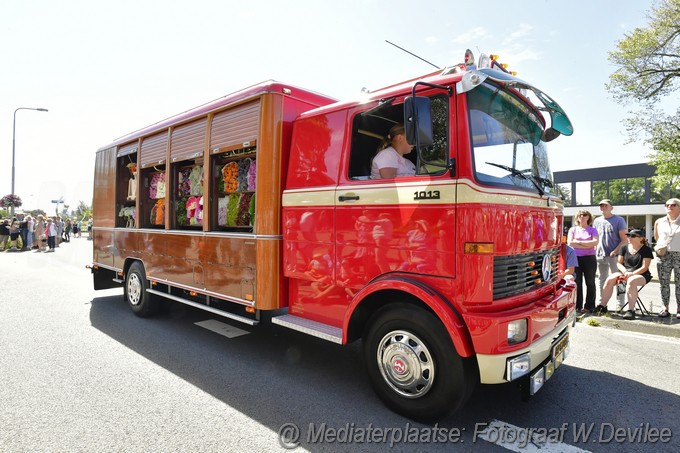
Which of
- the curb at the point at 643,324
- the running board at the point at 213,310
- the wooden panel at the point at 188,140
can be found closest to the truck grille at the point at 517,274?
the running board at the point at 213,310

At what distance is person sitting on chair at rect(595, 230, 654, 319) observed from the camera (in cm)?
612

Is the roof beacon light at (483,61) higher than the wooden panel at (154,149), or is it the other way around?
the roof beacon light at (483,61)

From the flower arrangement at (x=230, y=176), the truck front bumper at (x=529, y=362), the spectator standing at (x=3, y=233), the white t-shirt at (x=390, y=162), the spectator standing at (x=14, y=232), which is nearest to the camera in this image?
the truck front bumper at (x=529, y=362)

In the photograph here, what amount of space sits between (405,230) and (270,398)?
6.26 feet

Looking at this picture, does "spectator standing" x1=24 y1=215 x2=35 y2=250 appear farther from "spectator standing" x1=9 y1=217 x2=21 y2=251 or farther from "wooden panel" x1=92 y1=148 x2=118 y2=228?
"wooden panel" x1=92 y1=148 x2=118 y2=228

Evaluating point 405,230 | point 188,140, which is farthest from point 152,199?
point 405,230

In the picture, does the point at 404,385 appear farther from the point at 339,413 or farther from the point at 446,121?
the point at 446,121

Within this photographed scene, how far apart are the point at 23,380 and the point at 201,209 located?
255 cm

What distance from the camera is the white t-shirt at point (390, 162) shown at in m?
3.33

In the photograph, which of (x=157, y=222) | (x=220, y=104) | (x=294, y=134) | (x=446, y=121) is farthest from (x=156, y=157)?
(x=446, y=121)

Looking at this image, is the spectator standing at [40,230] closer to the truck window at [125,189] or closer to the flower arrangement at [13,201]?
the flower arrangement at [13,201]

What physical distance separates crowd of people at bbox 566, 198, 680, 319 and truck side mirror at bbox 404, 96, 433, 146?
4141mm

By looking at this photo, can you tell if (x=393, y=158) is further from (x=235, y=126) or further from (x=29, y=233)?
(x=29, y=233)

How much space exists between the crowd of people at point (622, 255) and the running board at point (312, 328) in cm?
409
